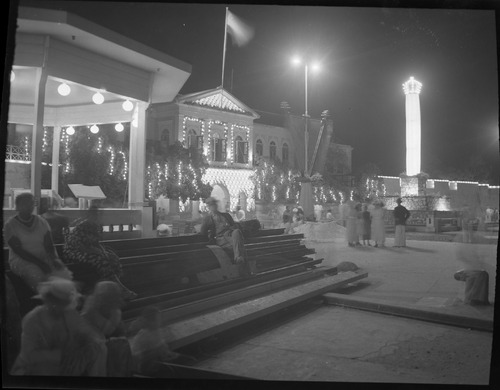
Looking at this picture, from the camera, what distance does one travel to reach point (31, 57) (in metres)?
5.47

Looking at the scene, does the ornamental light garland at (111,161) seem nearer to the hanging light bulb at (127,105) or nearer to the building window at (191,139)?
the hanging light bulb at (127,105)

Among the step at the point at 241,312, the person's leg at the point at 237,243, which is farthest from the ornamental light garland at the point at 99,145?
the step at the point at 241,312

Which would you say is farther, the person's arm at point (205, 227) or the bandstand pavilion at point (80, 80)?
the person's arm at point (205, 227)

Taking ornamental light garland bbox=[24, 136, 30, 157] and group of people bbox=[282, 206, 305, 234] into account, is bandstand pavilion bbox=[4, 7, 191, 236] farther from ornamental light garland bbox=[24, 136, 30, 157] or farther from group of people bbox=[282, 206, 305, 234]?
group of people bbox=[282, 206, 305, 234]

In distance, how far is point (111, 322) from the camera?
371 cm

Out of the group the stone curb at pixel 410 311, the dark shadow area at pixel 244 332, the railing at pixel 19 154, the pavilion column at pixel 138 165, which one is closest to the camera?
the dark shadow area at pixel 244 332

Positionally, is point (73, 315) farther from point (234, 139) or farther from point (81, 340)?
point (234, 139)

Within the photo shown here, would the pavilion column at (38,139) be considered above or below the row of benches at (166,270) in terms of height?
above

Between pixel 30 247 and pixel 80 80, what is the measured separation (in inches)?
132

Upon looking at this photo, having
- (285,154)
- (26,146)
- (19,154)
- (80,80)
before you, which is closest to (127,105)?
(80,80)

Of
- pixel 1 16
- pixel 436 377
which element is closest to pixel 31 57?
pixel 1 16

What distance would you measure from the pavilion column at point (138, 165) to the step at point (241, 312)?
9.48 feet

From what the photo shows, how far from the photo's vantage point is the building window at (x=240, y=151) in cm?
588

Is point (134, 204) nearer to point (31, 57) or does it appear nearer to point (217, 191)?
point (217, 191)
